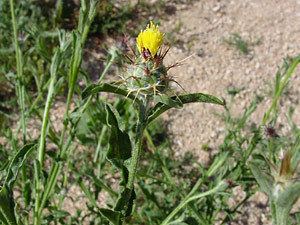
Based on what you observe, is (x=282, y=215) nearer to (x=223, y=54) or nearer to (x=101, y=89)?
(x=101, y=89)

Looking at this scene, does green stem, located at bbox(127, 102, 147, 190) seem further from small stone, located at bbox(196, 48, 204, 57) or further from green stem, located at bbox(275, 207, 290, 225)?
small stone, located at bbox(196, 48, 204, 57)

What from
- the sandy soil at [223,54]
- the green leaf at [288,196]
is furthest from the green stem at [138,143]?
the sandy soil at [223,54]

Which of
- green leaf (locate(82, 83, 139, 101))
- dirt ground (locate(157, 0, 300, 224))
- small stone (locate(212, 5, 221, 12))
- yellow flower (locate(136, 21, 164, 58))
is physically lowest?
dirt ground (locate(157, 0, 300, 224))

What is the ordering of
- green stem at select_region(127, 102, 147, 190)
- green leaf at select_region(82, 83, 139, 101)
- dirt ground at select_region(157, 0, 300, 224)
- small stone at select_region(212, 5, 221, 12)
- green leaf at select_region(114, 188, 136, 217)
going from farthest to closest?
small stone at select_region(212, 5, 221, 12), dirt ground at select_region(157, 0, 300, 224), green leaf at select_region(114, 188, 136, 217), green stem at select_region(127, 102, 147, 190), green leaf at select_region(82, 83, 139, 101)

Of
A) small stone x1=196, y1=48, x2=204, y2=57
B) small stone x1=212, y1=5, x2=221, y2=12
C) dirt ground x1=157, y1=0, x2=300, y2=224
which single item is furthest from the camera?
small stone x1=212, y1=5, x2=221, y2=12

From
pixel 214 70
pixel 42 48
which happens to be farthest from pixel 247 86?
pixel 42 48

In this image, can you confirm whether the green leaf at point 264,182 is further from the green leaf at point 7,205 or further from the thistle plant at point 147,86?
the green leaf at point 7,205

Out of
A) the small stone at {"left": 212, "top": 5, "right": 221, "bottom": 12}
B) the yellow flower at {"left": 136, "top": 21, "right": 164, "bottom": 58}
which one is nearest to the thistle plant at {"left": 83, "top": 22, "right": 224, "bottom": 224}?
the yellow flower at {"left": 136, "top": 21, "right": 164, "bottom": 58}
